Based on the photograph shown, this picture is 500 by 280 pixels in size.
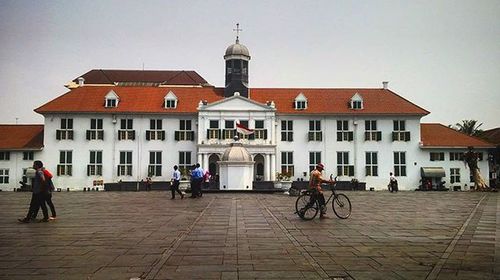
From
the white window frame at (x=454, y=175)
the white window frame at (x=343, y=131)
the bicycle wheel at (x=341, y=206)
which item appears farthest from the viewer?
the white window frame at (x=343, y=131)

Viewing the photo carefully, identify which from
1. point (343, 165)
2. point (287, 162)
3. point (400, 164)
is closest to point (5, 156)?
point (287, 162)

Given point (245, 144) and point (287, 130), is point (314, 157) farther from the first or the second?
point (245, 144)

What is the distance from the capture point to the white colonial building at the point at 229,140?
53.2 meters

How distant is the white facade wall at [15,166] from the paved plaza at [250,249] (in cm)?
4158

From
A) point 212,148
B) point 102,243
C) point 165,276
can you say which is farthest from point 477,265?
point 212,148

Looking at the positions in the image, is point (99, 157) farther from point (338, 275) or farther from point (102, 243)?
point (338, 275)

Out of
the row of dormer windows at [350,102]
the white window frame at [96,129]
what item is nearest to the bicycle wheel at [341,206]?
the row of dormer windows at [350,102]

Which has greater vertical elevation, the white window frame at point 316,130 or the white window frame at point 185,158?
the white window frame at point 316,130

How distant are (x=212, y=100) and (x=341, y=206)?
140ft

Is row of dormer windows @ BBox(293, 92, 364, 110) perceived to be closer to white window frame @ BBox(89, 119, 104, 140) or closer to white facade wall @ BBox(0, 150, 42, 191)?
white window frame @ BBox(89, 119, 104, 140)

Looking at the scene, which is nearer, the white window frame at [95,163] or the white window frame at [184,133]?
the white window frame at [95,163]

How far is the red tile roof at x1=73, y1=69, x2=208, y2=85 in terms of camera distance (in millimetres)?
83238

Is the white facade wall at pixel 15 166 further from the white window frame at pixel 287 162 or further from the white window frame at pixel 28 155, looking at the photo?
the white window frame at pixel 287 162

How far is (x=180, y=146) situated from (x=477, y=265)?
48.0 m
